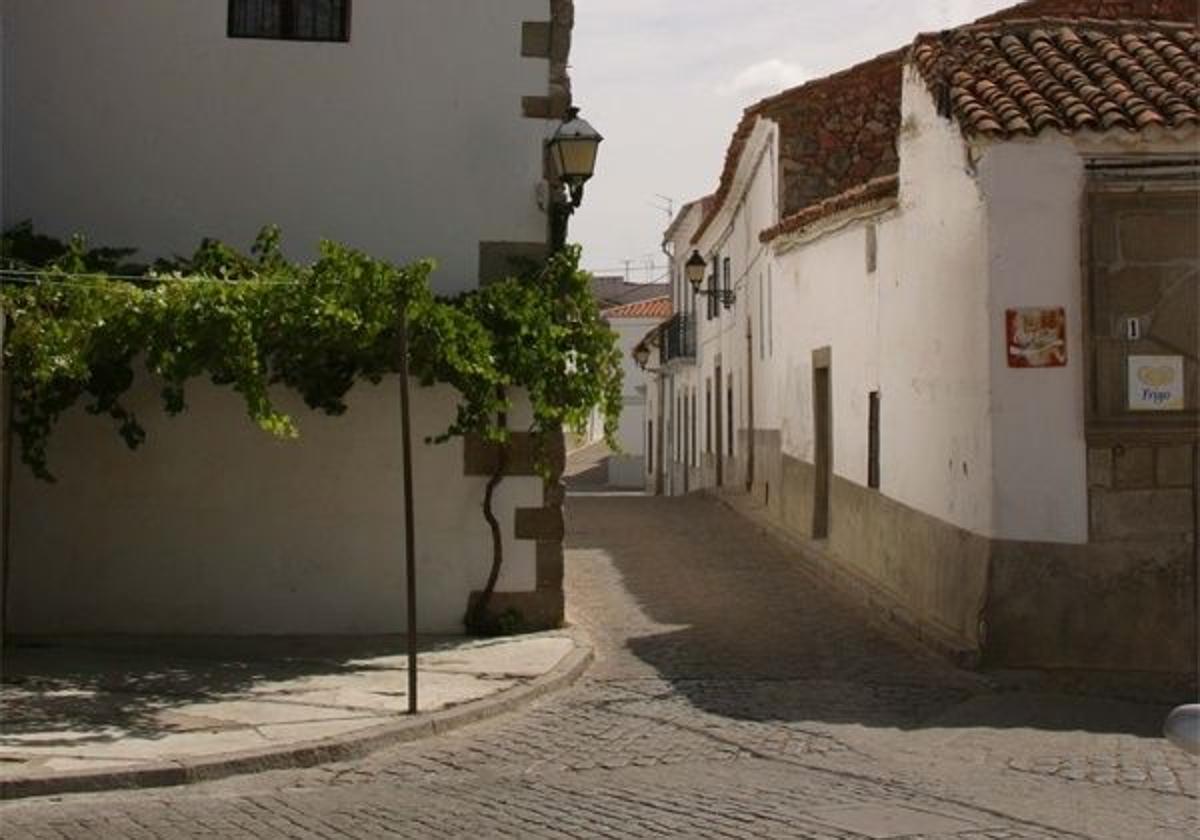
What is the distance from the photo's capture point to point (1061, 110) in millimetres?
10102

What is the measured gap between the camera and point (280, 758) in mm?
7590

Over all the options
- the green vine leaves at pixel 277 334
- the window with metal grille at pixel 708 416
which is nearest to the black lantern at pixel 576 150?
the green vine leaves at pixel 277 334

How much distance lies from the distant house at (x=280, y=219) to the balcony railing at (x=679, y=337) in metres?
21.8

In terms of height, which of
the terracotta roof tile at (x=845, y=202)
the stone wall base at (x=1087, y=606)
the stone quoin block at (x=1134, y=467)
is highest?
the terracotta roof tile at (x=845, y=202)

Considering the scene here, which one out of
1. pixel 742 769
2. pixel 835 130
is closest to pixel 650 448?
pixel 835 130

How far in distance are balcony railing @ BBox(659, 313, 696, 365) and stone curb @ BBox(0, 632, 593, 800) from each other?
24257 millimetres

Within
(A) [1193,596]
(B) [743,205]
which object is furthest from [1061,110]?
(B) [743,205]

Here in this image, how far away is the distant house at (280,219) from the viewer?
1100 cm

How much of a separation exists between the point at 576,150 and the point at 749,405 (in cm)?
1310

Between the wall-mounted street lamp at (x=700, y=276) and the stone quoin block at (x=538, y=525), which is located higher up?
the wall-mounted street lamp at (x=700, y=276)

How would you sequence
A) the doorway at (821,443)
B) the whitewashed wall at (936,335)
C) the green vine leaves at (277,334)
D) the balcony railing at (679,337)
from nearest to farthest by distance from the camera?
the green vine leaves at (277,334) → the whitewashed wall at (936,335) → the doorway at (821,443) → the balcony railing at (679,337)

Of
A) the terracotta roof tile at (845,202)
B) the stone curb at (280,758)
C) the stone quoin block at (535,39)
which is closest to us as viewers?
the stone curb at (280,758)

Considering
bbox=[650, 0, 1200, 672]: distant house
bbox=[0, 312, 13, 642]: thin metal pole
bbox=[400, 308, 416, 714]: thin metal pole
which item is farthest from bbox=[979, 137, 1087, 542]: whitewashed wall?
bbox=[0, 312, 13, 642]: thin metal pole

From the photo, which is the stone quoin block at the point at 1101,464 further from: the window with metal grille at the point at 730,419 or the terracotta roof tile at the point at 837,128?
the window with metal grille at the point at 730,419
